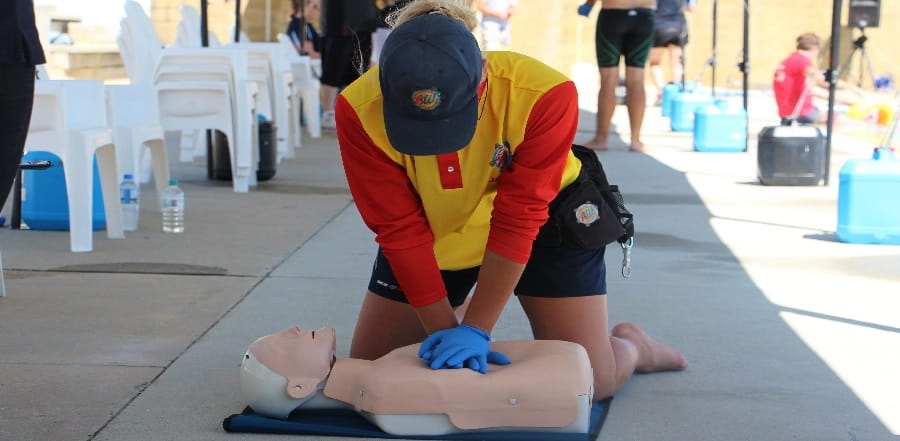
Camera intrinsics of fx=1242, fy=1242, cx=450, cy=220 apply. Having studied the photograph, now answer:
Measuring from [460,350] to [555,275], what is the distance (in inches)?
20.4

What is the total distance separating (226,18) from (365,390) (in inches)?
704

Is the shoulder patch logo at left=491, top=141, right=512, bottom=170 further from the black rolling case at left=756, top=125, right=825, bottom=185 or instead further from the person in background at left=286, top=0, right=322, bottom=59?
the person in background at left=286, top=0, right=322, bottom=59

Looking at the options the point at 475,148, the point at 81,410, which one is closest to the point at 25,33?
the point at 81,410

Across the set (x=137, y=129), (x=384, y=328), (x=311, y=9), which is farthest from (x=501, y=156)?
(x=311, y=9)

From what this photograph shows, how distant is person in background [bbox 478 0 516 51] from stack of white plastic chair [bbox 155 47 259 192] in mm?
6057

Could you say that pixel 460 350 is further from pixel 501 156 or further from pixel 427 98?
pixel 427 98

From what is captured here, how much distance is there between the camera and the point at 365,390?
2.99 meters

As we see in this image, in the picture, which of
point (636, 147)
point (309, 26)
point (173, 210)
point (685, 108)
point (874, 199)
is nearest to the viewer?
point (874, 199)

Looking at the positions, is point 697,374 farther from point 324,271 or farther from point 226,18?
point 226,18

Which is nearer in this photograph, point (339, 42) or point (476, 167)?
point (476, 167)

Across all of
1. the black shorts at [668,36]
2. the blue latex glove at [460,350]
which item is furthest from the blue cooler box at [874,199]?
the black shorts at [668,36]

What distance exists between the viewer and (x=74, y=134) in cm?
523

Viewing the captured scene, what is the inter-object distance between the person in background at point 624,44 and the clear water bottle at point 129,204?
445 cm

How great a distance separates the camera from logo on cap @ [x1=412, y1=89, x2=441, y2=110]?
2.63m
